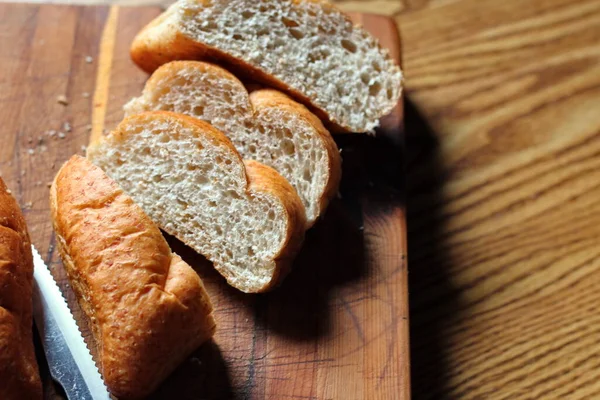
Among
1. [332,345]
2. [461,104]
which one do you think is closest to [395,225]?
[332,345]

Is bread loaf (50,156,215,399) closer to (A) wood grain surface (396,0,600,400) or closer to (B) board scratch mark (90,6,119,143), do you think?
(B) board scratch mark (90,6,119,143)

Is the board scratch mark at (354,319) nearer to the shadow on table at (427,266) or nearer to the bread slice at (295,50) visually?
the shadow on table at (427,266)

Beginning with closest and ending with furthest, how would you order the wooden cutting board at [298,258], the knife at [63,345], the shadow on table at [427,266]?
the knife at [63,345], the wooden cutting board at [298,258], the shadow on table at [427,266]

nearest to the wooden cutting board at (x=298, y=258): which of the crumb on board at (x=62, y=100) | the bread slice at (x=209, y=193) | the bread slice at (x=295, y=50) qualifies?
the crumb on board at (x=62, y=100)

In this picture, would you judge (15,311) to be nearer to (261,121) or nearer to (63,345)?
(63,345)

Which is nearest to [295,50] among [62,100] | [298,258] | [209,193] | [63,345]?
[209,193]

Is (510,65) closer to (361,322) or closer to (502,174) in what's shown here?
(502,174)
